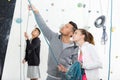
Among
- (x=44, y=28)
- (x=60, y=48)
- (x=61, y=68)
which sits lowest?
(x=61, y=68)

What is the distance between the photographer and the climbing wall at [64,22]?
1854 millimetres

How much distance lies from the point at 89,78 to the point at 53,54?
238 mm

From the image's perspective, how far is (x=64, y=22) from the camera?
6.15 ft

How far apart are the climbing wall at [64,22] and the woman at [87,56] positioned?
0.19 feet

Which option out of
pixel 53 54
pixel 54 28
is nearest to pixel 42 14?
pixel 54 28

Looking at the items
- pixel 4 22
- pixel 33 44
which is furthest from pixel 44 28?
pixel 4 22

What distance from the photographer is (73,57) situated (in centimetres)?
185

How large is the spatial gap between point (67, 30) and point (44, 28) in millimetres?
128

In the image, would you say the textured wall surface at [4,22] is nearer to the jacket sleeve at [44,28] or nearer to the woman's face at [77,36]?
the jacket sleeve at [44,28]

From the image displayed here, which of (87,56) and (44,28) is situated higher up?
(44,28)

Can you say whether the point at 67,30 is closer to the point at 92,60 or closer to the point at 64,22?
the point at 64,22

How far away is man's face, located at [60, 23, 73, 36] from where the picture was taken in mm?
1847

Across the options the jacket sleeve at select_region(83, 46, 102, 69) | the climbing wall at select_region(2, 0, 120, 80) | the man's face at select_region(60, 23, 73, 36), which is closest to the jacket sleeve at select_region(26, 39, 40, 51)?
the climbing wall at select_region(2, 0, 120, 80)

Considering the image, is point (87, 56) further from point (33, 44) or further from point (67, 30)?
point (33, 44)
